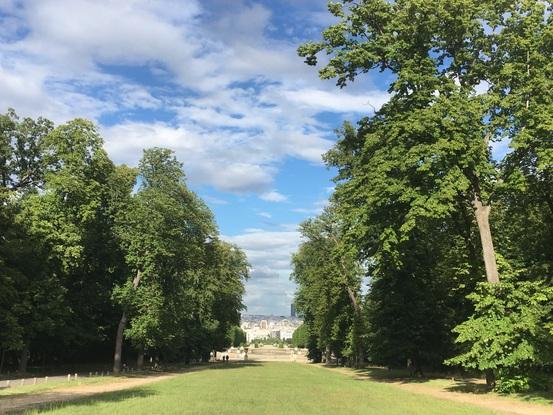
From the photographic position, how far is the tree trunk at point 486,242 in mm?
26828

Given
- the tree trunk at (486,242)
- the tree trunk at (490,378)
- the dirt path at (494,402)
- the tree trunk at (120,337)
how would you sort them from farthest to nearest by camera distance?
the tree trunk at (120,337) → the tree trunk at (490,378) → the tree trunk at (486,242) → the dirt path at (494,402)

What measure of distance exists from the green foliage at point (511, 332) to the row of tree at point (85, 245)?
89.5 feet

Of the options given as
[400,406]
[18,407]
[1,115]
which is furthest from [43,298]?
[400,406]

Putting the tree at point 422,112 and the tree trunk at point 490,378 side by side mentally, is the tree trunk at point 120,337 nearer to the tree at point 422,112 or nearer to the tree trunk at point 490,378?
the tree at point 422,112

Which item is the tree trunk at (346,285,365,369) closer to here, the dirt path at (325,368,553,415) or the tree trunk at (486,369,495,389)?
the dirt path at (325,368,553,415)

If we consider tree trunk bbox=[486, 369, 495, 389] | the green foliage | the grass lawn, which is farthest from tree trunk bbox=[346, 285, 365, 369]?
the green foliage

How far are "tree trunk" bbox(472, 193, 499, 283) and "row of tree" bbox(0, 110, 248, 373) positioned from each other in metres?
26.9

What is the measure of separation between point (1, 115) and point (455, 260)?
36623 mm

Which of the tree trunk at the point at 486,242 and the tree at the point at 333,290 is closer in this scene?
the tree trunk at the point at 486,242

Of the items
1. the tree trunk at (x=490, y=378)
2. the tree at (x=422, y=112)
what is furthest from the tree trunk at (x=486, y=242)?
the tree trunk at (x=490, y=378)

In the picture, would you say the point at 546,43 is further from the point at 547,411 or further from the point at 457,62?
the point at 547,411

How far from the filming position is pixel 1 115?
46938mm

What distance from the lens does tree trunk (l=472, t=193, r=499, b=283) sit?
88.0ft

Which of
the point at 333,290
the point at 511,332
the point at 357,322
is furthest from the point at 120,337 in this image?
the point at 511,332
